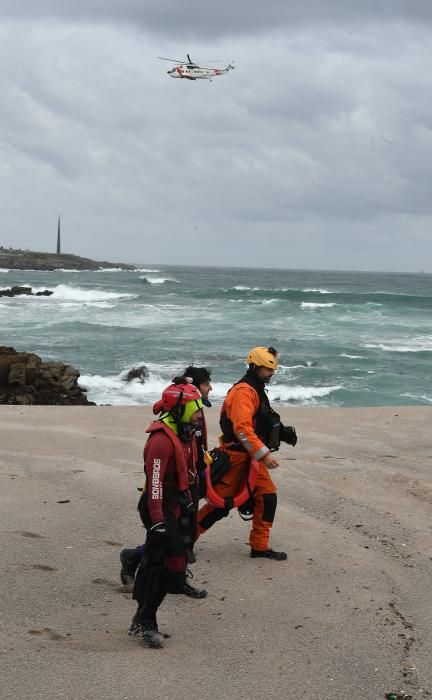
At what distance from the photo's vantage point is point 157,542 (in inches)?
172

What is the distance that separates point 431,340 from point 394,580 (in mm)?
29980

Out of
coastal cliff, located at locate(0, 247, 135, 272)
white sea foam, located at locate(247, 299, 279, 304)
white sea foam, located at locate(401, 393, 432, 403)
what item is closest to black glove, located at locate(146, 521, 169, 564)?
white sea foam, located at locate(401, 393, 432, 403)

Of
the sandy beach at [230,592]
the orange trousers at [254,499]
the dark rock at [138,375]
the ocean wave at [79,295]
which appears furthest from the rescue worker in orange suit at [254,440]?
the ocean wave at [79,295]

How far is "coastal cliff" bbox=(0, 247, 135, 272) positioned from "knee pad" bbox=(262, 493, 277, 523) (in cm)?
12432

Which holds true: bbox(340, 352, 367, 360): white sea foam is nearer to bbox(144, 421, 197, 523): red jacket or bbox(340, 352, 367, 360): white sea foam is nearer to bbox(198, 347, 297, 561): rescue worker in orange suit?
bbox(198, 347, 297, 561): rescue worker in orange suit

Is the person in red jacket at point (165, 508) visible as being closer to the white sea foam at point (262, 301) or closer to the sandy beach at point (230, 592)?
the sandy beach at point (230, 592)

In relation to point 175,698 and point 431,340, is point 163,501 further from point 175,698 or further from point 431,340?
point 431,340

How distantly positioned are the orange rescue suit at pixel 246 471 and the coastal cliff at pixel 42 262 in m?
124

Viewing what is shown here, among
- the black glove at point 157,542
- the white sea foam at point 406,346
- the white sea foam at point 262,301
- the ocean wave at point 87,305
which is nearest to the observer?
the black glove at point 157,542

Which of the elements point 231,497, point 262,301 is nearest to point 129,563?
point 231,497

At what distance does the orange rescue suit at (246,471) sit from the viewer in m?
5.73

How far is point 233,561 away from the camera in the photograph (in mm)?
6055

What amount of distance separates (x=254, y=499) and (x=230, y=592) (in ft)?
2.70

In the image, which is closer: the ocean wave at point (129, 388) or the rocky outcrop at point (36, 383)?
the rocky outcrop at point (36, 383)
